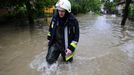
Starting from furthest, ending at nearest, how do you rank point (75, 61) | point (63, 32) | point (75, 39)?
point (75, 61) → point (63, 32) → point (75, 39)

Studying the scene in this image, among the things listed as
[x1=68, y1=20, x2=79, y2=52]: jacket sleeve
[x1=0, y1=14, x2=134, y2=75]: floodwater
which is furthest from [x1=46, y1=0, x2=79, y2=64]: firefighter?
[x1=0, y1=14, x2=134, y2=75]: floodwater

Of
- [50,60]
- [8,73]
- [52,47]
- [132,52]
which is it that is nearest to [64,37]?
[52,47]

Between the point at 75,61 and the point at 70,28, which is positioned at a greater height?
the point at 70,28

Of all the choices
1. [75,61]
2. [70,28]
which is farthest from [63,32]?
[75,61]

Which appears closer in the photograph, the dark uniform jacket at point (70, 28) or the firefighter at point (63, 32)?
the firefighter at point (63, 32)

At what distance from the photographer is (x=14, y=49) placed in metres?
6.39

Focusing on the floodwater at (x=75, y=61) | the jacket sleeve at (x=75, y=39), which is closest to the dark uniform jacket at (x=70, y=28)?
the jacket sleeve at (x=75, y=39)

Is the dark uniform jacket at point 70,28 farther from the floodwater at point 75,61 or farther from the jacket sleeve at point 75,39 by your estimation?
the floodwater at point 75,61

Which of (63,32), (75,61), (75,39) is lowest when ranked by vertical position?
(75,61)

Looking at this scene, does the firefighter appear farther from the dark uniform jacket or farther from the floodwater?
the floodwater

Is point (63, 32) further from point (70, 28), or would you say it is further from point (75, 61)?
point (75, 61)

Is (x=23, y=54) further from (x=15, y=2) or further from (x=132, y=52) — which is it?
(x=15, y=2)

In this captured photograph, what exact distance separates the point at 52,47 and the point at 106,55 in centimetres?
238

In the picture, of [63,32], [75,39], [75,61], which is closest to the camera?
[75,39]
